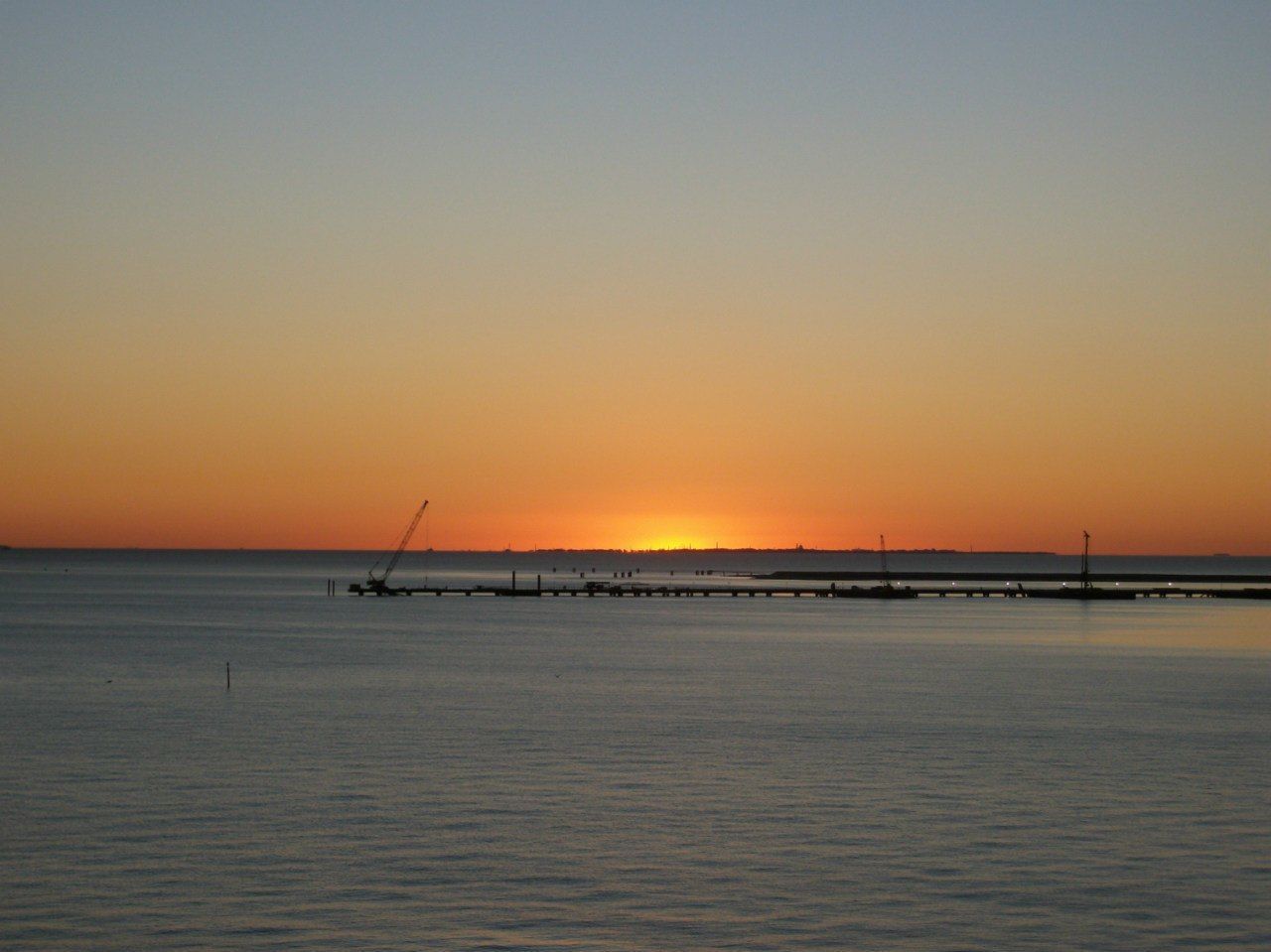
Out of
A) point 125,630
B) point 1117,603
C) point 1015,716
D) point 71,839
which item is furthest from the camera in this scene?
point 1117,603

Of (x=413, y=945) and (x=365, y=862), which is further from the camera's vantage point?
(x=365, y=862)

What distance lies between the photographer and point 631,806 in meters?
38.2

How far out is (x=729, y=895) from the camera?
29047 millimetres

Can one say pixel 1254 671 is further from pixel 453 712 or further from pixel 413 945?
pixel 413 945

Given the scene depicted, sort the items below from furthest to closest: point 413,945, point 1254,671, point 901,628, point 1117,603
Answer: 1. point 1117,603
2. point 901,628
3. point 1254,671
4. point 413,945

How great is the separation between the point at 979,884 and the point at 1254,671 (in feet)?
196

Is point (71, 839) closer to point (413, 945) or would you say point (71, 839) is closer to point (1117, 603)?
point (413, 945)

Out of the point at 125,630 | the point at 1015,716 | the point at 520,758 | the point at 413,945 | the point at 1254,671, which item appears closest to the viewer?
the point at 413,945

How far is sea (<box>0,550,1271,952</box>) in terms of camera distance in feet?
89.8

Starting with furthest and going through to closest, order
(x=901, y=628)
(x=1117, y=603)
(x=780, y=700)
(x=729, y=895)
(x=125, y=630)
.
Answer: (x=1117, y=603), (x=901, y=628), (x=125, y=630), (x=780, y=700), (x=729, y=895)

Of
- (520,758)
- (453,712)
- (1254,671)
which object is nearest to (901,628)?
(1254,671)

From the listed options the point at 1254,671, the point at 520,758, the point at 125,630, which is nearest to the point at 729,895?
the point at 520,758

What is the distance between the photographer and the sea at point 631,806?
2736 centimetres

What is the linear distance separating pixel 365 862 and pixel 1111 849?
16263mm
